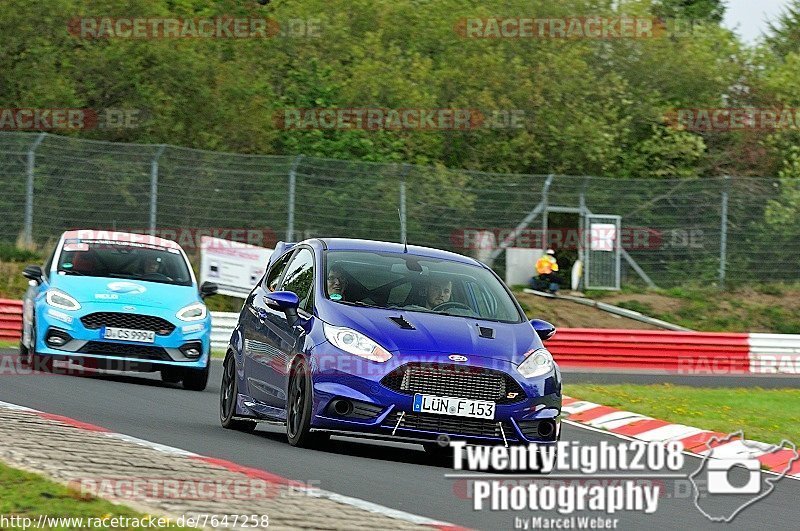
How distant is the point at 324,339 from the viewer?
34.3 ft

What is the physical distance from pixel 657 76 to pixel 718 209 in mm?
18072

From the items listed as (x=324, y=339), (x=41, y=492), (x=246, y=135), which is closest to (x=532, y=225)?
(x=246, y=135)

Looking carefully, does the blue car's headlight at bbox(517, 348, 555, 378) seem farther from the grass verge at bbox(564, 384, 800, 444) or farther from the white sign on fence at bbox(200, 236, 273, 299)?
the white sign on fence at bbox(200, 236, 273, 299)

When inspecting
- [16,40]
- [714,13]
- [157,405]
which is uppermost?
[714,13]

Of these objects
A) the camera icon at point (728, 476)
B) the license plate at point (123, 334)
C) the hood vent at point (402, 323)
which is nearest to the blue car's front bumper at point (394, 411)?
the hood vent at point (402, 323)

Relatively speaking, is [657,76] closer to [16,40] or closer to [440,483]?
[16,40]

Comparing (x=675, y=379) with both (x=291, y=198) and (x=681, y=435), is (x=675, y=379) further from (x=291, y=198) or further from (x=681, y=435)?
(x=681, y=435)

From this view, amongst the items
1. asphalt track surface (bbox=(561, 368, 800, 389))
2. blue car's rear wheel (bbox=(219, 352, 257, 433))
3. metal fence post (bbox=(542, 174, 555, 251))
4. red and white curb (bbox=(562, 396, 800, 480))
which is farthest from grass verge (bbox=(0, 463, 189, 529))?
metal fence post (bbox=(542, 174, 555, 251))

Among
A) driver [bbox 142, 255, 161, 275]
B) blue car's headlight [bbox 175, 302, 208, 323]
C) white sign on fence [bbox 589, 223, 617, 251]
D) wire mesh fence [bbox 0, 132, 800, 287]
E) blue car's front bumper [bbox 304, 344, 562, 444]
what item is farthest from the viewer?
white sign on fence [bbox 589, 223, 617, 251]

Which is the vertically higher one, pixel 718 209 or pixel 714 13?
pixel 714 13

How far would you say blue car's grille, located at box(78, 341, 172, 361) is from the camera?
16453mm

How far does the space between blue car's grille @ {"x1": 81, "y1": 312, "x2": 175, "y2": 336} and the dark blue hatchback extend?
4.90 m

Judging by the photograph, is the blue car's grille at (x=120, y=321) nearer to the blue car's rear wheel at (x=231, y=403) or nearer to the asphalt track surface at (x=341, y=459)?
the asphalt track surface at (x=341, y=459)

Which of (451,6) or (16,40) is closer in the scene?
(16,40)
